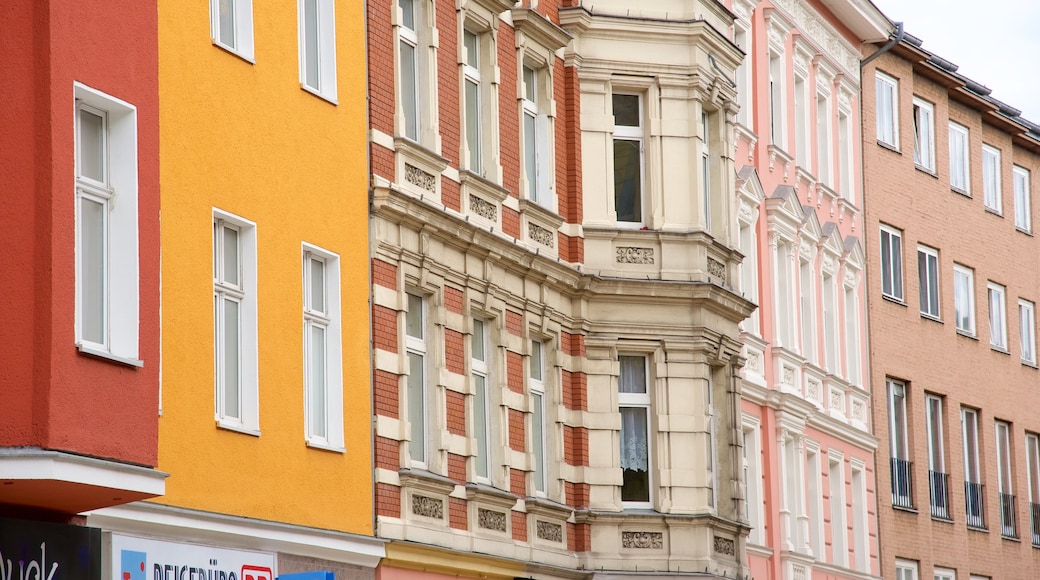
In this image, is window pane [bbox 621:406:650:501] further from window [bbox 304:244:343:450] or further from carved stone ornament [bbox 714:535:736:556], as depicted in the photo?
window [bbox 304:244:343:450]

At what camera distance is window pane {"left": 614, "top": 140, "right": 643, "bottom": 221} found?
3050cm

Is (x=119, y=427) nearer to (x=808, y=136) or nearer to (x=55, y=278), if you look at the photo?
(x=55, y=278)

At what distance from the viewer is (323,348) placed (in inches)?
895

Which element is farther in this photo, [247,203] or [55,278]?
[247,203]

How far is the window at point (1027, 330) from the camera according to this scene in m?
53.6

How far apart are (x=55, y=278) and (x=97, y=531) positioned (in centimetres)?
258

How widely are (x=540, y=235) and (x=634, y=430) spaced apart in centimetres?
321

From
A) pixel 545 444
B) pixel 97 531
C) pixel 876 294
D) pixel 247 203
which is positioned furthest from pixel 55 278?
pixel 876 294

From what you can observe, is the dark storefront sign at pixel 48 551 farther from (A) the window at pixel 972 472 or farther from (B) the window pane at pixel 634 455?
(A) the window at pixel 972 472

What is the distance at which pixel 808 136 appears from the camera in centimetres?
4225

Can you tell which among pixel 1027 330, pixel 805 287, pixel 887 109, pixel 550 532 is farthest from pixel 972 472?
pixel 550 532

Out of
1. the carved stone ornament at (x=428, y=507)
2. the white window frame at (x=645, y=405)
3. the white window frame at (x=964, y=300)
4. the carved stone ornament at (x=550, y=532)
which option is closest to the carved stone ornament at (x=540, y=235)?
the white window frame at (x=645, y=405)

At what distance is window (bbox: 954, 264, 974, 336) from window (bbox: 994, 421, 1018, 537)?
244 centimetres

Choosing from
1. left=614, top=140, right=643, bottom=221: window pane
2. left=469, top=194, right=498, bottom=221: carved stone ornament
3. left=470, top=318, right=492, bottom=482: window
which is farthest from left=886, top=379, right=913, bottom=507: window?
left=469, top=194, right=498, bottom=221: carved stone ornament
